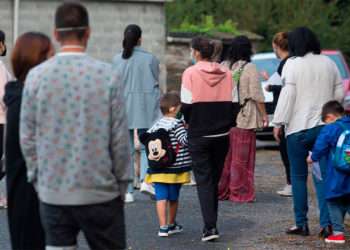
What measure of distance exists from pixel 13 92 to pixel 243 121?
17.9 feet

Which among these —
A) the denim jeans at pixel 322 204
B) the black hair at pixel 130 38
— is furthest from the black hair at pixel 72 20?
the black hair at pixel 130 38

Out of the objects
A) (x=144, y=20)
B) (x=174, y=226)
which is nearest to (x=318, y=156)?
(x=174, y=226)

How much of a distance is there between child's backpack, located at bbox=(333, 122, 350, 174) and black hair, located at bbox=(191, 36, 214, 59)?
1.39 metres

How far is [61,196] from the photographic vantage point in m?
5.32

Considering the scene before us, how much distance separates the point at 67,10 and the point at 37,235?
1.46 meters

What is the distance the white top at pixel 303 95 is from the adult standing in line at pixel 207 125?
1.66 feet

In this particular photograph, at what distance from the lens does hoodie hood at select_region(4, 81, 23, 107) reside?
6062 millimetres

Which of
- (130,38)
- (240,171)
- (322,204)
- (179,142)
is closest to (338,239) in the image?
(322,204)

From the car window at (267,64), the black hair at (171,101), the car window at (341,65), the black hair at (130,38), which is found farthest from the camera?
the car window at (267,64)

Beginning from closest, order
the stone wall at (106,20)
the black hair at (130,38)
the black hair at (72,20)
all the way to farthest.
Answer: the black hair at (72,20) → the black hair at (130,38) → the stone wall at (106,20)

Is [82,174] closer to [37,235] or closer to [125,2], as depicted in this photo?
[37,235]

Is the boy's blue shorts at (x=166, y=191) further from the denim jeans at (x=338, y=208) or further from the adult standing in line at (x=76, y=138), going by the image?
the adult standing in line at (x=76, y=138)

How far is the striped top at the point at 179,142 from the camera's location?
9055mm

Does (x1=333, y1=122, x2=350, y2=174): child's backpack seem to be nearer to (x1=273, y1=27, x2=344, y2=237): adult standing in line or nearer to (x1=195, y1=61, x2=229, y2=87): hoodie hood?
(x1=273, y1=27, x2=344, y2=237): adult standing in line
